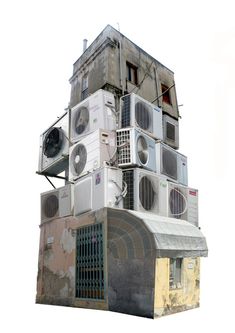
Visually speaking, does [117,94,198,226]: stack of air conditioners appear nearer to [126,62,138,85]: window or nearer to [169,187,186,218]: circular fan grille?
[169,187,186,218]: circular fan grille

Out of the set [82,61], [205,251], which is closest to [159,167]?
[205,251]

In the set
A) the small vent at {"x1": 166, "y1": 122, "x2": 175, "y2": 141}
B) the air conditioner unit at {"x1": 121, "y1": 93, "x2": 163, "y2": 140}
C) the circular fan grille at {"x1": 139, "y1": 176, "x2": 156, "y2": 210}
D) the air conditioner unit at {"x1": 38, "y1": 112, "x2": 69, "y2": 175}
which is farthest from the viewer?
the small vent at {"x1": 166, "y1": 122, "x2": 175, "y2": 141}

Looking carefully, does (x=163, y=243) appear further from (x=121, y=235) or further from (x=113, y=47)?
(x=113, y=47)

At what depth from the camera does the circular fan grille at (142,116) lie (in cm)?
1370

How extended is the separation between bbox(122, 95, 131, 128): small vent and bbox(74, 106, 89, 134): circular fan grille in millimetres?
1475

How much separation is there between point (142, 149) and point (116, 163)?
113cm

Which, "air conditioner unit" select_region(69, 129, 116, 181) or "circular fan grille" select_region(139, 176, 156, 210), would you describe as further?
"air conditioner unit" select_region(69, 129, 116, 181)

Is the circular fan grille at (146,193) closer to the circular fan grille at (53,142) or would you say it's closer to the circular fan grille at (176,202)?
the circular fan grille at (176,202)

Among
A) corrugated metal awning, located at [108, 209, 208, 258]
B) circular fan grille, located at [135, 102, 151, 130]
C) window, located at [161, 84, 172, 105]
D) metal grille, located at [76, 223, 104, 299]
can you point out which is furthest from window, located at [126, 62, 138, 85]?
metal grille, located at [76, 223, 104, 299]

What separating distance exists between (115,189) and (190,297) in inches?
165

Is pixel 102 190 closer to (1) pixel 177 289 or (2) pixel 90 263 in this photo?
(2) pixel 90 263

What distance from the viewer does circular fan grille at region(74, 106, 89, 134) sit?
14.2 metres

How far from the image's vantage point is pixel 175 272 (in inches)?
435

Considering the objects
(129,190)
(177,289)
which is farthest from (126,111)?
(177,289)
